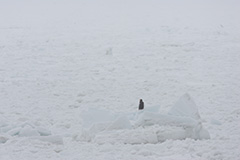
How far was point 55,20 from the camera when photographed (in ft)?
49.2

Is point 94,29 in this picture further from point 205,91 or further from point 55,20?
point 205,91

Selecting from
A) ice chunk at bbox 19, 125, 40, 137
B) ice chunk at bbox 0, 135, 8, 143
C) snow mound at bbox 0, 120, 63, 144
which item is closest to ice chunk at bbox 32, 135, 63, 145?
snow mound at bbox 0, 120, 63, 144

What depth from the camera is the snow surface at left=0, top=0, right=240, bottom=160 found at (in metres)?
3.62

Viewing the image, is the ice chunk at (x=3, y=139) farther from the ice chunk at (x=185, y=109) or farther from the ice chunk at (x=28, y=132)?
the ice chunk at (x=185, y=109)

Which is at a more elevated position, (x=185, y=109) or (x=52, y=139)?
(x=185, y=109)

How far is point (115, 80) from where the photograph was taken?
23.0ft

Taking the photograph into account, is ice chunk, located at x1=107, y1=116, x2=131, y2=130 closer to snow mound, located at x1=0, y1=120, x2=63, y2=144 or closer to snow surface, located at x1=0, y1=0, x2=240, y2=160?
snow surface, located at x1=0, y1=0, x2=240, y2=160

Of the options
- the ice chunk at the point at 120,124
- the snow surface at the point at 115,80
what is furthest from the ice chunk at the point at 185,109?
the ice chunk at the point at 120,124

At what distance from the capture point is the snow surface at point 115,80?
3625 millimetres

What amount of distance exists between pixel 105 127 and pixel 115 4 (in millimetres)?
17070

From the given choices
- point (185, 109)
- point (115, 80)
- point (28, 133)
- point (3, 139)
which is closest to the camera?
point (3, 139)

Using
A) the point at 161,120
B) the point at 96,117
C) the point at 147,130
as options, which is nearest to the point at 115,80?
the point at 96,117

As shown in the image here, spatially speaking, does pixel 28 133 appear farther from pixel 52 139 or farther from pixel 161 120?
pixel 161 120

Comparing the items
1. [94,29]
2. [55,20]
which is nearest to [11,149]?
[94,29]
